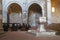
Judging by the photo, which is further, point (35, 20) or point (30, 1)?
point (35, 20)

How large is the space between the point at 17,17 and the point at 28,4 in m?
3.59

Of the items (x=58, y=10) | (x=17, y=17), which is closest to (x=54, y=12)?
(x=58, y=10)

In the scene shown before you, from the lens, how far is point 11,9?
Answer: 2653 centimetres

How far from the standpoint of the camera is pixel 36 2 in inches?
945

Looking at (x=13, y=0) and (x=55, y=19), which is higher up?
(x=13, y=0)

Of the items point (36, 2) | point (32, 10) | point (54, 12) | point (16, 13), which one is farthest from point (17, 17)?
point (54, 12)

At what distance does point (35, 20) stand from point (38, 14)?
1.07 metres

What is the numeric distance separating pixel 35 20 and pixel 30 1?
383 centimetres

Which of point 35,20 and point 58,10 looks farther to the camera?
point 35,20

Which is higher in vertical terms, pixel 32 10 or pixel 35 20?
pixel 32 10

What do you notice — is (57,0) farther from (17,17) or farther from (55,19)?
(17,17)

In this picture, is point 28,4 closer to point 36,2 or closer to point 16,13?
point 36,2

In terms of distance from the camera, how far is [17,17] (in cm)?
2644

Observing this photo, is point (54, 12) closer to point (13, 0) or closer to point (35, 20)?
point (35, 20)
